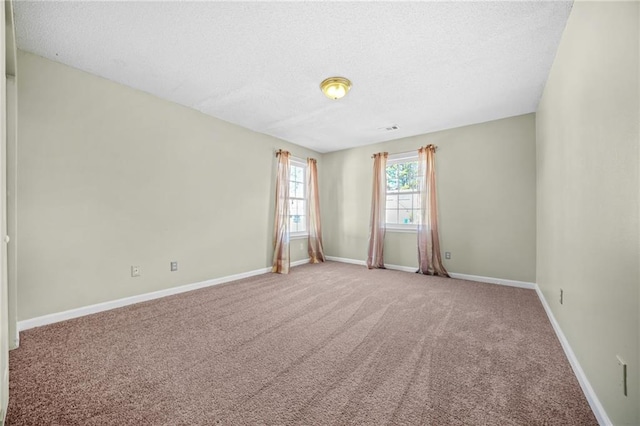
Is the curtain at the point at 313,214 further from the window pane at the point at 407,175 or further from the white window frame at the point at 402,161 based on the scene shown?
the window pane at the point at 407,175

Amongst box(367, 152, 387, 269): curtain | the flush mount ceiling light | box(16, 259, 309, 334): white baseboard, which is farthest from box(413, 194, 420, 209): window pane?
box(16, 259, 309, 334): white baseboard

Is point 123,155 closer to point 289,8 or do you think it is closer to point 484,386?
point 289,8

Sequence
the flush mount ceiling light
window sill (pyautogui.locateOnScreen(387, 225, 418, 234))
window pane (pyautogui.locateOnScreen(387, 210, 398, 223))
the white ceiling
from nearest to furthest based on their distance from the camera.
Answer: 1. the white ceiling
2. the flush mount ceiling light
3. window sill (pyautogui.locateOnScreen(387, 225, 418, 234))
4. window pane (pyautogui.locateOnScreen(387, 210, 398, 223))

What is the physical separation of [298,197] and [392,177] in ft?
6.21

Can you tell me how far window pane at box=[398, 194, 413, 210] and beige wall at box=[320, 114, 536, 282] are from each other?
0.52 meters

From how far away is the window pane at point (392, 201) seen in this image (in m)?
4.98

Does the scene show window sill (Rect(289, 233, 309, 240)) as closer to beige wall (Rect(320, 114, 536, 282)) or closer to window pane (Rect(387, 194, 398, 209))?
beige wall (Rect(320, 114, 536, 282))

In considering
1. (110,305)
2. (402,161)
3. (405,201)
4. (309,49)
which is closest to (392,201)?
(405,201)

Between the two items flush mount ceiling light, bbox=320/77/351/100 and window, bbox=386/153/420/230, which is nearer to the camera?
flush mount ceiling light, bbox=320/77/351/100

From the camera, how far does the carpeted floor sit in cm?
135

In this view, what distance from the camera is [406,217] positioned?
4875 mm

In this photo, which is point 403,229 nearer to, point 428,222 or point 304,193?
point 428,222

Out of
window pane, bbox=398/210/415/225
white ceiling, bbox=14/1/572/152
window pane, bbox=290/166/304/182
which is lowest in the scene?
window pane, bbox=398/210/415/225

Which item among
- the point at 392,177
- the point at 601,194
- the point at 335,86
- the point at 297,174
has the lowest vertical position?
the point at 601,194
